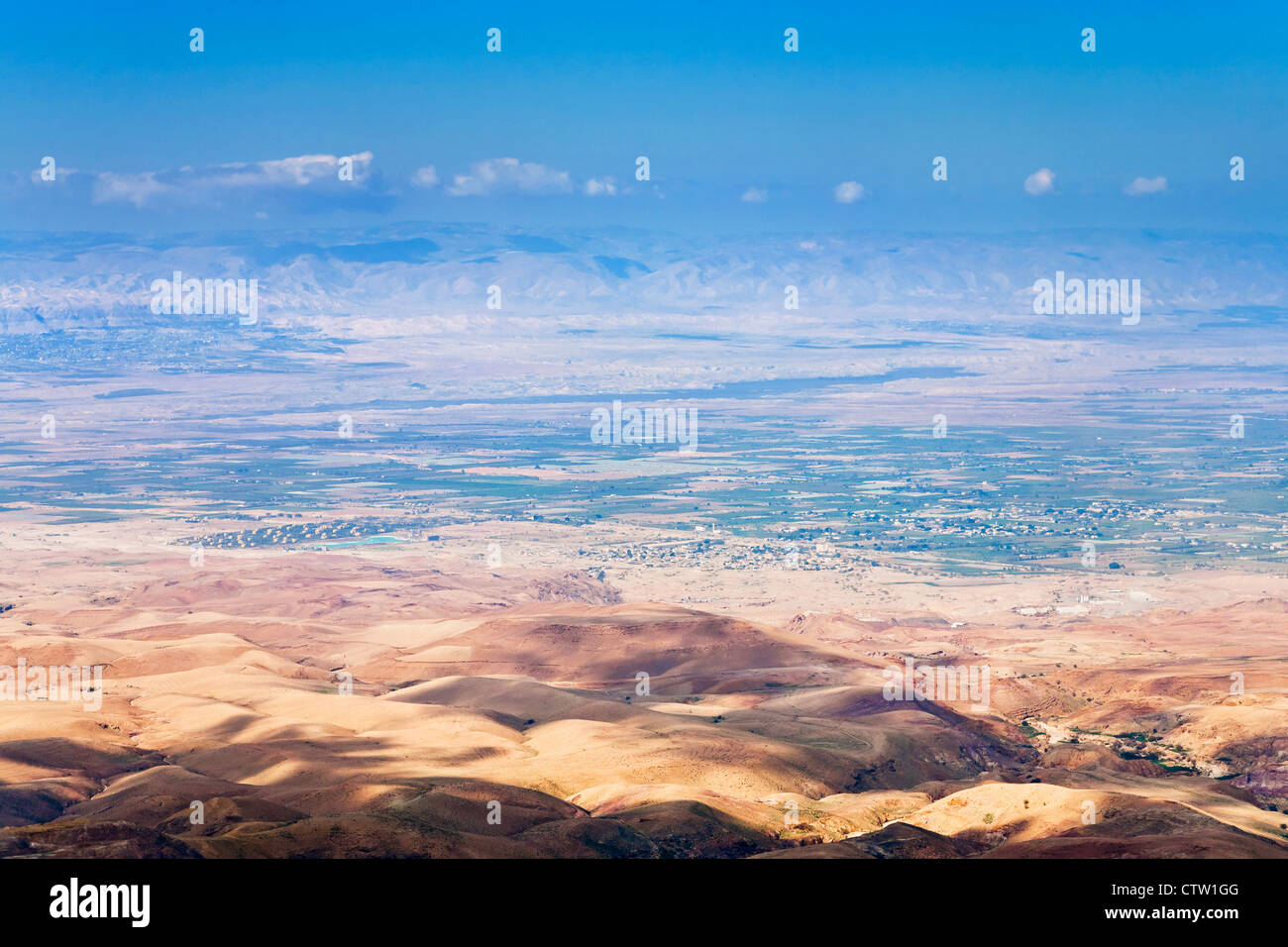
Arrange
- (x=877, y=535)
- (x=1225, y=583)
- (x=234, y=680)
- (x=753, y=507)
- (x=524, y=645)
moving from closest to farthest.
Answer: (x=234, y=680) → (x=524, y=645) → (x=1225, y=583) → (x=877, y=535) → (x=753, y=507)

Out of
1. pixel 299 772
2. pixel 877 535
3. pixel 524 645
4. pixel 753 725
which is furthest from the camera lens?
pixel 877 535

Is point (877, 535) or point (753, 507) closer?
point (877, 535)
